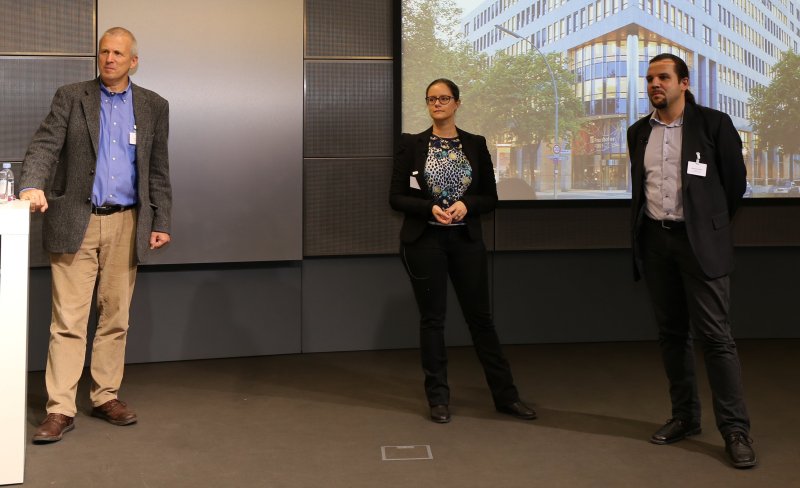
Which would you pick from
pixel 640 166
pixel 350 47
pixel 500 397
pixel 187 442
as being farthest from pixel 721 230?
pixel 350 47

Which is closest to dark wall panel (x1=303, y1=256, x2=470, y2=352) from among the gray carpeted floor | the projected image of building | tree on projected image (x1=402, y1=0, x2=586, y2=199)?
the gray carpeted floor

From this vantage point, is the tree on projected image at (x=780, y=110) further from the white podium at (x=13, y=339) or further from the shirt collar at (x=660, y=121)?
the white podium at (x=13, y=339)

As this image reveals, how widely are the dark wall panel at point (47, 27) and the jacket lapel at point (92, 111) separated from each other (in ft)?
3.80

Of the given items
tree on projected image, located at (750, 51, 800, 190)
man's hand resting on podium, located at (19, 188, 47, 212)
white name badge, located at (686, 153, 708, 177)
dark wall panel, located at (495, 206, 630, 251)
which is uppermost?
tree on projected image, located at (750, 51, 800, 190)

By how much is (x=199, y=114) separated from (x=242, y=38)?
498mm

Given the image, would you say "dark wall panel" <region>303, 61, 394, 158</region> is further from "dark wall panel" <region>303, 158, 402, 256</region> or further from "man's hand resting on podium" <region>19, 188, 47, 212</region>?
"man's hand resting on podium" <region>19, 188, 47, 212</region>

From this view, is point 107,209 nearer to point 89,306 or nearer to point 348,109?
point 89,306

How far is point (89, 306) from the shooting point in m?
3.85

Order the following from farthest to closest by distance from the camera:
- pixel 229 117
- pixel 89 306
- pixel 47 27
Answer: pixel 229 117, pixel 47 27, pixel 89 306

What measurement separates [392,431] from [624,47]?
9.56 feet

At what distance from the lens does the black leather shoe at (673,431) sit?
3605 mm

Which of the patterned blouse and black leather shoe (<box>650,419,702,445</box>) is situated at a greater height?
the patterned blouse

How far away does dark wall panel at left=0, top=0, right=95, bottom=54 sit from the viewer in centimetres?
471

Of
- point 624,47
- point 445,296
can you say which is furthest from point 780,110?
point 445,296
